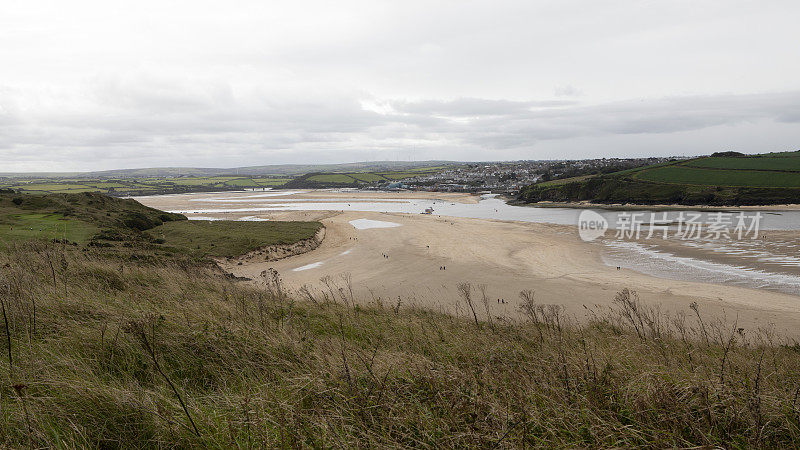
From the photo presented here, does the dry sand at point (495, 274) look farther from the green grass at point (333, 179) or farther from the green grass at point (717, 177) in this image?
the green grass at point (333, 179)

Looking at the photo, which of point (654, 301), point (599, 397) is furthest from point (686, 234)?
point (599, 397)

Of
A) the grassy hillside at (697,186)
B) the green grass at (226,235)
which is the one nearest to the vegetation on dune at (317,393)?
the green grass at (226,235)

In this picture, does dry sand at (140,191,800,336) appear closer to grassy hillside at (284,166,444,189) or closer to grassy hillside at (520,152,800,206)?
grassy hillside at (520,152,800,206)

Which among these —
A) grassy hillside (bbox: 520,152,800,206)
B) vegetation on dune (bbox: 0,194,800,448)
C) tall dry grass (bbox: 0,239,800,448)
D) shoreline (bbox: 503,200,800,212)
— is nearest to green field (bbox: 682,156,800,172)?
grassy hillside (bbox: 520,152,800,206)

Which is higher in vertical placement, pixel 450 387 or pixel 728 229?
pixel 450 387

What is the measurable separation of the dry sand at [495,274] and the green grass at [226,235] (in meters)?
2.36

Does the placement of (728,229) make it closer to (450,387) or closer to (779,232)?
(779,232)

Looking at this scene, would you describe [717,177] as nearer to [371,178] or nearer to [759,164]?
[759,164]

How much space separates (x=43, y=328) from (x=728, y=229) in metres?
54.0

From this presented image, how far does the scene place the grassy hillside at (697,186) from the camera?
→ 65000 millimetres

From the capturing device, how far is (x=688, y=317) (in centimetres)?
1576

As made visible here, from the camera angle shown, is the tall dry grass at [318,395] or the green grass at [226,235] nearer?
the tall dry grass at [318,395]

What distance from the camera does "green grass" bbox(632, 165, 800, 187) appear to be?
68.8m

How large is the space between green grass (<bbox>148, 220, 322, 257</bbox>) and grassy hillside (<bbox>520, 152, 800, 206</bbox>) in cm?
6583
